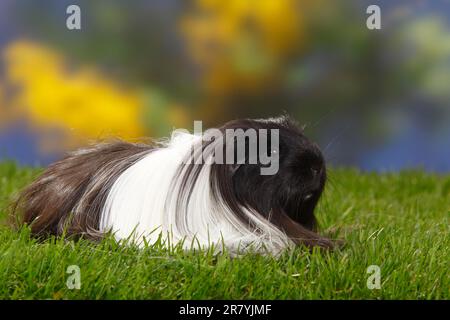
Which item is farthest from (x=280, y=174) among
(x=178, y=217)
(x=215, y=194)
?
(x=178, y=217)

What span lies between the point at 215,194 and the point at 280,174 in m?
0.30

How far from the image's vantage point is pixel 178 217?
3.65m

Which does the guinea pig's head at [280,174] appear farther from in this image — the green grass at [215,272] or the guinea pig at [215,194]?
the green grass at [215,272]

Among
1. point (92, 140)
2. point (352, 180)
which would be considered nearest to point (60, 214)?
point (92, 140)

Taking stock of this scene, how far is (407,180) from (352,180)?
473 millimetres

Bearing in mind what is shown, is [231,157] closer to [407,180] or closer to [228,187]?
[228,187]

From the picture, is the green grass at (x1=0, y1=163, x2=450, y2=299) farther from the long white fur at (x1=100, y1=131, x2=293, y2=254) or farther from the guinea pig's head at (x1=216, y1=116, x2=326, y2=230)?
the guinea pig's head at (x1=216, y1=116, x2=326, y2=230)

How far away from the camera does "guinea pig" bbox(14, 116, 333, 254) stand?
3.62 m

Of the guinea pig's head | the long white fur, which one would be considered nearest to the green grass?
the long white fur

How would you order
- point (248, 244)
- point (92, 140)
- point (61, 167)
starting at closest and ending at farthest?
1. point (248, 244)
2. point (61, 167)
3. point (92, 140)

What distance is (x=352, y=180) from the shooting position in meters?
6.62

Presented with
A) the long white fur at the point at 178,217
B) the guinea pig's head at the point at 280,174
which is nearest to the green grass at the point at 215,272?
the long white fur at the point at 178,217

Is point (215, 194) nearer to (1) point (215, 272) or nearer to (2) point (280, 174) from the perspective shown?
(2) point (280, 174)
